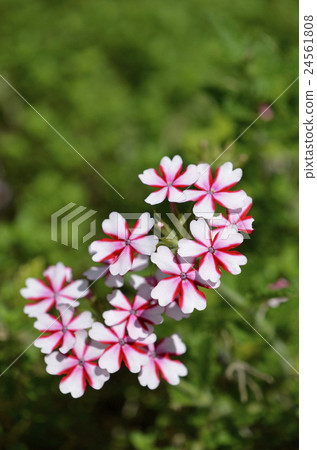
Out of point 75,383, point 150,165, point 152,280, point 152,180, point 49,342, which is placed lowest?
point 75,383

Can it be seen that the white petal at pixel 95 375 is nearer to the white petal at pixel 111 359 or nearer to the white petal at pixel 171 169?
the white petal at pixel 111 359

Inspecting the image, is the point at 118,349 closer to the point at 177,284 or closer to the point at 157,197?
the point at 177,284

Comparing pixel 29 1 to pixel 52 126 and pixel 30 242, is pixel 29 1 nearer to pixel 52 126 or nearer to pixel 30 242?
pixel 52 126

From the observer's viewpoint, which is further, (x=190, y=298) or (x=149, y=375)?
(x=149, y=375)

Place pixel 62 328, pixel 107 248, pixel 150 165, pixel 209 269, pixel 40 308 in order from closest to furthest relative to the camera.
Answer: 1. pixel 209 269
2. pixel 107 248
3. pixel 62 328
4. pixel 40 308
5. pixel 150 165

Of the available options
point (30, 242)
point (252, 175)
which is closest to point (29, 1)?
point (30, 242)

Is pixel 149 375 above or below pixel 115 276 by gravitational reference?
below

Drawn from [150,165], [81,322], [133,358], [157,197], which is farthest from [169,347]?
[150,165]

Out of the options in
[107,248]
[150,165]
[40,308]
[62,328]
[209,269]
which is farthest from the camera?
[150,165]
